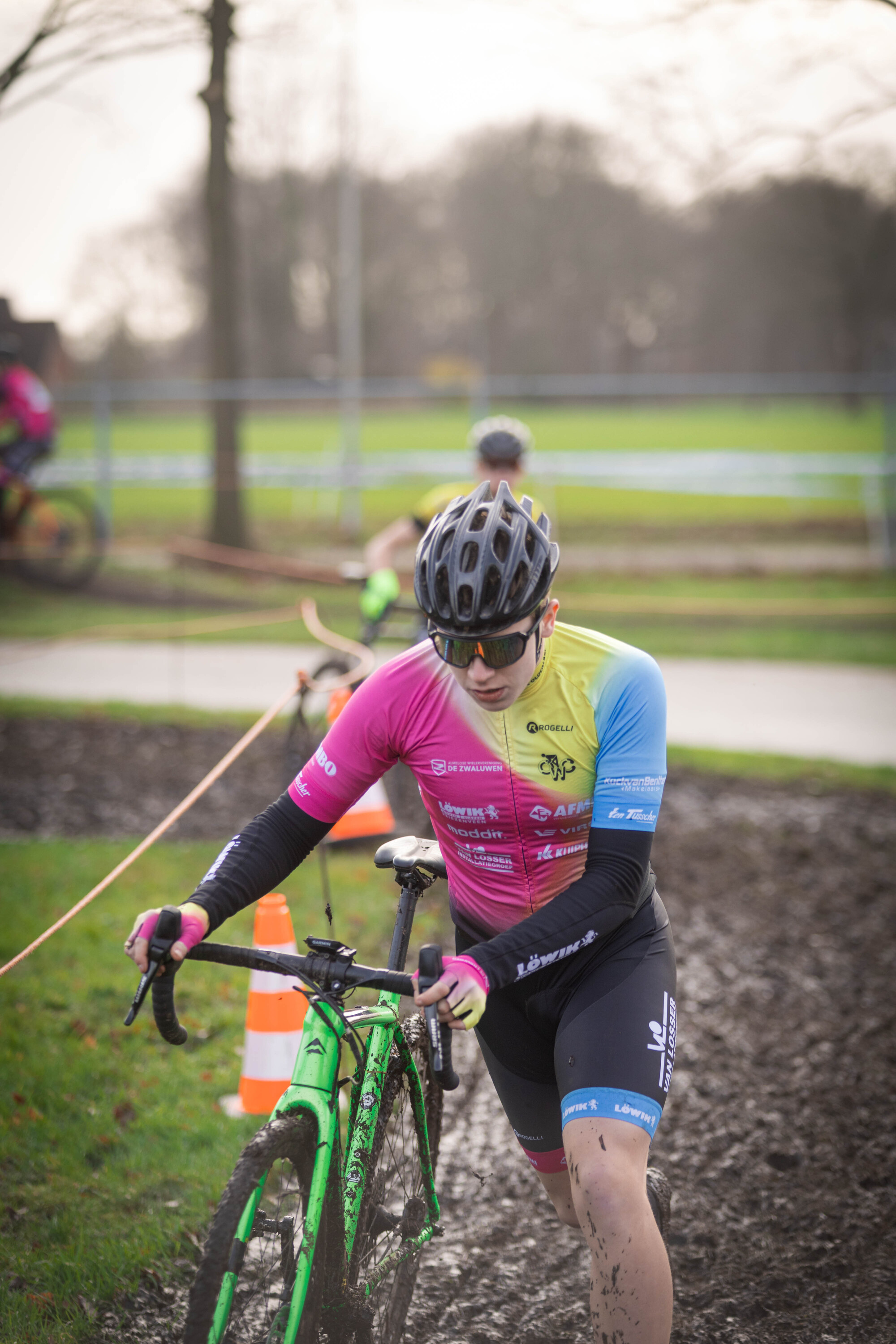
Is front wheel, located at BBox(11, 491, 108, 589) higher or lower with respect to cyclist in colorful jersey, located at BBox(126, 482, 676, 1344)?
higher

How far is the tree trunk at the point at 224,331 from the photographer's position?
15.1 m

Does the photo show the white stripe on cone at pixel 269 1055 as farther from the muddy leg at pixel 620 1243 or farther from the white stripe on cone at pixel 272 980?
the muddy leg at pixel 620 1243

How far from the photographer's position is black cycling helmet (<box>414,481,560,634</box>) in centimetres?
233

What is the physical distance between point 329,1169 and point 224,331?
51.8 ft

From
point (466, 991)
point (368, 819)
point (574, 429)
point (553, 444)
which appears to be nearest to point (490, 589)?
point (466, 991)

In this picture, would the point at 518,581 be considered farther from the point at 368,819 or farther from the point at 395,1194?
the point at 368,819

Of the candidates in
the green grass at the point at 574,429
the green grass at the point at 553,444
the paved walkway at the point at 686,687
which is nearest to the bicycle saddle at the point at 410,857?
the paved walkway at the point at 686,687

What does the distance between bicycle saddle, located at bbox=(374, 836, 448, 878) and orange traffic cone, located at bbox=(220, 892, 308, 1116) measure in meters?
0.95

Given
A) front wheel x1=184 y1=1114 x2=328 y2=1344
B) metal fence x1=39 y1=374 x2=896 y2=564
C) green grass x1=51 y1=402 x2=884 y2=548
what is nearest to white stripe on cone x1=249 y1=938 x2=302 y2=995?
front wheel x1=184 y1=1114 x2=328 y2=1344

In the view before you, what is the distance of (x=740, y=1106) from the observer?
13.8 feet

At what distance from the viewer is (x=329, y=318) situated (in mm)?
52469

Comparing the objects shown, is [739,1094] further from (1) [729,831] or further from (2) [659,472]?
(2) [659,472]

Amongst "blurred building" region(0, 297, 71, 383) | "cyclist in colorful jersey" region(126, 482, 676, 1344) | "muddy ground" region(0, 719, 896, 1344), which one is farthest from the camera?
"blurred building" region(0, 297, 71, 383)

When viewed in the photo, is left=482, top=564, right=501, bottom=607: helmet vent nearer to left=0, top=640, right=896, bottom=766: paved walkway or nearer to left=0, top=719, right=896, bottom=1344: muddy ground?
left=0, top=719, right=896, bottom=1344: muddy ground
